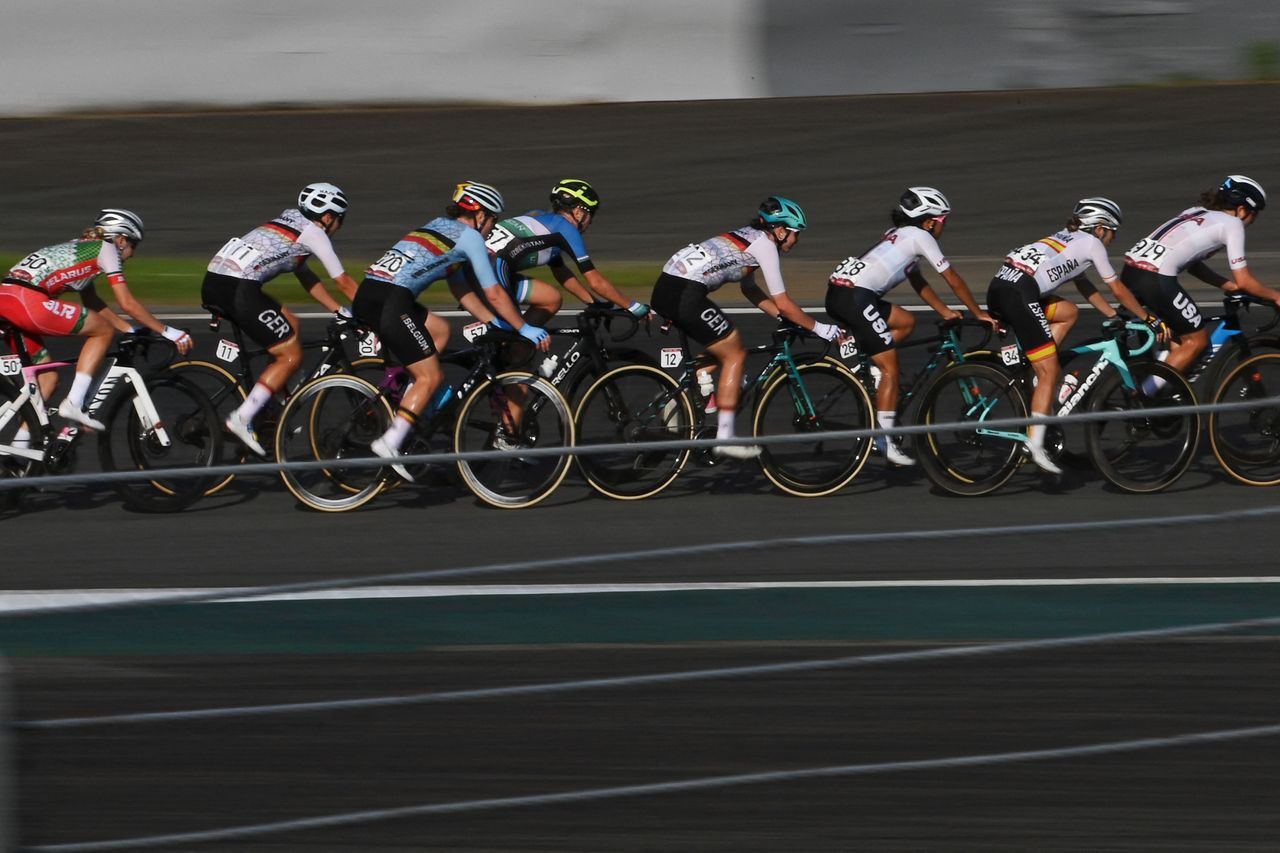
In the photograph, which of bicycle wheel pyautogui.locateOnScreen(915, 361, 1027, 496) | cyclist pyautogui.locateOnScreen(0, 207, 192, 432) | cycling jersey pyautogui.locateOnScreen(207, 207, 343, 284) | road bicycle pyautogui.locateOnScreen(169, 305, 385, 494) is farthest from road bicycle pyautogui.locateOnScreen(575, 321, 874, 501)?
cyclist pyautogui.locateOnScreen(0, 207, 192, 432)

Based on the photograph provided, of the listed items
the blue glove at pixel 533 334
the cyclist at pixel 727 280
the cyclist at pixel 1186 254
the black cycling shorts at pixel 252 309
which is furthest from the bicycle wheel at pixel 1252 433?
the black cycling shorts at pixel 252 309

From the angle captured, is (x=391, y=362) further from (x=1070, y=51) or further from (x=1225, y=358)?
(x=1070, y=51)

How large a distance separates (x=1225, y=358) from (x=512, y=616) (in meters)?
6.49

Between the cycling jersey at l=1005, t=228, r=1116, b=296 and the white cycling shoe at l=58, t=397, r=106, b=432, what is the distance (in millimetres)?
5334

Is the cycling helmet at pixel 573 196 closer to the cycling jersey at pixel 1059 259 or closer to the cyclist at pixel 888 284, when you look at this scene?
the cyclist at pixel 888 284

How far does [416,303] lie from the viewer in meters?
9.97

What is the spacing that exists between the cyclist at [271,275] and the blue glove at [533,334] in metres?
1.11

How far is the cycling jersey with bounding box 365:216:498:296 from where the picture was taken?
9.92 meters

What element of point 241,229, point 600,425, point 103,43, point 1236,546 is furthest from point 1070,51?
point 1236,546

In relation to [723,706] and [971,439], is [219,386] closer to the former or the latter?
[971,439]

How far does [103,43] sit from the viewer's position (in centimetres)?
2222

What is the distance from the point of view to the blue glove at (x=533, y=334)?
9.91m

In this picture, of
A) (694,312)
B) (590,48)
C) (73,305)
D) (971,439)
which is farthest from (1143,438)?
(590,48)

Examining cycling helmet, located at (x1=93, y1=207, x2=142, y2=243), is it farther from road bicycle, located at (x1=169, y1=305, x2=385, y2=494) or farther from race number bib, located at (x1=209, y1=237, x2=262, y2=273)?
road bicycle, located at (x1=169, y1=305, x2=385, y2=494)
